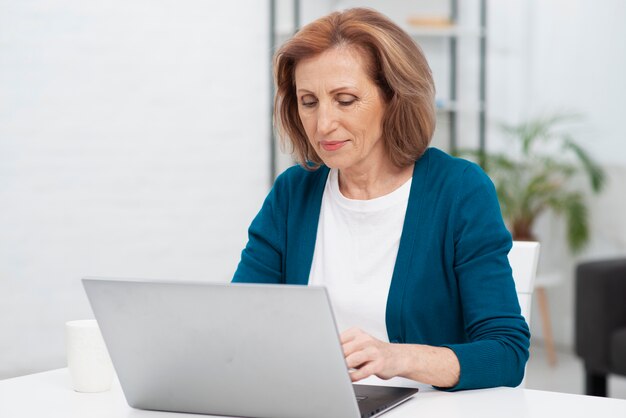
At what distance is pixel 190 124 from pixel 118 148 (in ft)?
1.22

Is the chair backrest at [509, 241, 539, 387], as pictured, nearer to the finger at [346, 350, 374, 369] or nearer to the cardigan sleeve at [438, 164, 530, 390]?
the cardigan sleeve at [438, 164, 530, 390]

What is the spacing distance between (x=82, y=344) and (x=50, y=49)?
2172 mm

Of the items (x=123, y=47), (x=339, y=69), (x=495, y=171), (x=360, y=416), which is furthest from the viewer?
(x=495, y=171)

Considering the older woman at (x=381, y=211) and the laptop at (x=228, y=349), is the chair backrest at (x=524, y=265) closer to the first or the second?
the older woman at (x=381, y=211)

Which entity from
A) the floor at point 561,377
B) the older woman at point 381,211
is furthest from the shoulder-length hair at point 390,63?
the floor at point 561,377

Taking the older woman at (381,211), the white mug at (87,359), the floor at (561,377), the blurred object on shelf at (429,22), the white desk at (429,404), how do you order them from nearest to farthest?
the white desk at (429,404) → the white mug at (87,359) → the older woman at (381,211) → the floor at (561,377) → the blurred object on shelf at (429,22)

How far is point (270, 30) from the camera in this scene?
3926 millimetres

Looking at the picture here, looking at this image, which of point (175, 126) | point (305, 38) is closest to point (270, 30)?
point (175, 126)

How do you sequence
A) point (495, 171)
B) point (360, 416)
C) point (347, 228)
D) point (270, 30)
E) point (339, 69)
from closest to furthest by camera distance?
point (360, 416)
point (339, 69)
point (347, 228)
point (270, 30)
point (495, 171)

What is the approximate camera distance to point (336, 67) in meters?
1.61

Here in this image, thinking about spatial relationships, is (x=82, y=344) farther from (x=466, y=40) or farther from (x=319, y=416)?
(x=466, y=40)

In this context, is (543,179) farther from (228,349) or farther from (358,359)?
(228,349)

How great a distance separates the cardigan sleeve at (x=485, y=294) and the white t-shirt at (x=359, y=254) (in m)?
0.14

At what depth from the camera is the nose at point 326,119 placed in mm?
1584
